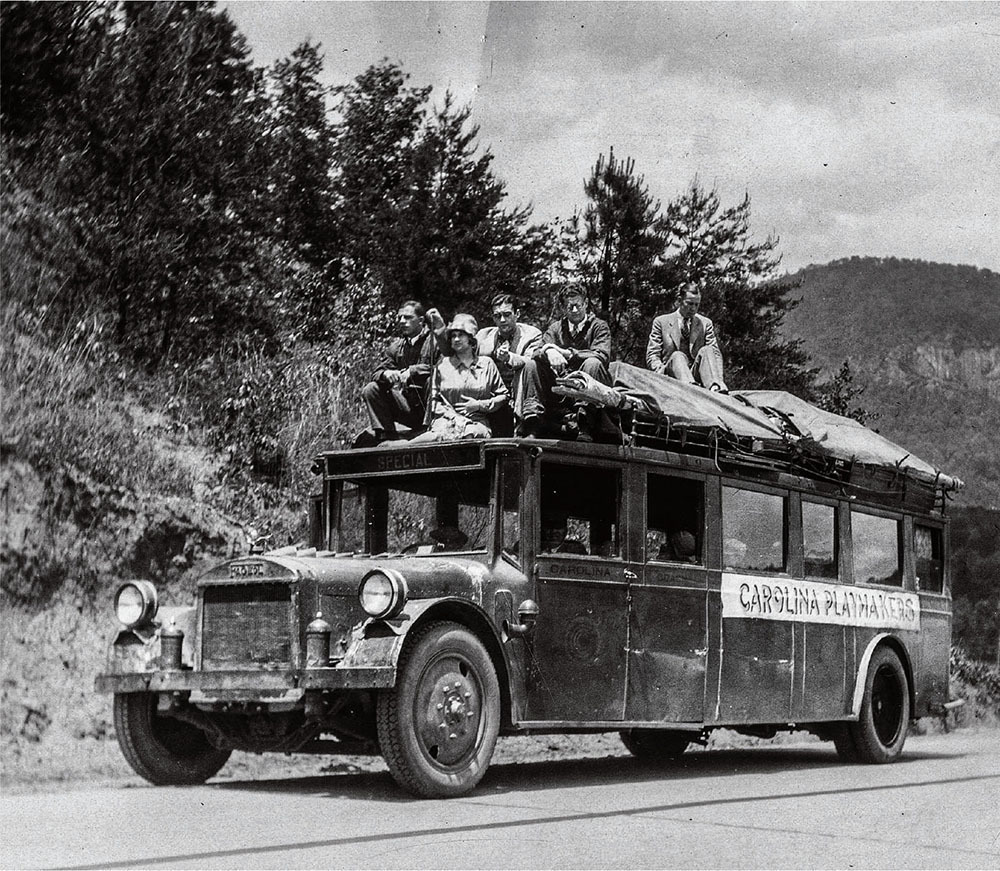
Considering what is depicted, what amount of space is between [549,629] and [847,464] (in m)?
4.26

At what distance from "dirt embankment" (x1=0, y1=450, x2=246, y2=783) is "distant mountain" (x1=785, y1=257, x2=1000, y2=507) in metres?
30.7

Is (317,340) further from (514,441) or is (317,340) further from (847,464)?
(514,441)

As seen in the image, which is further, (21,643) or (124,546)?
(124,546)

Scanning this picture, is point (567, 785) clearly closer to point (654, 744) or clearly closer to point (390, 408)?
point (390, 408)

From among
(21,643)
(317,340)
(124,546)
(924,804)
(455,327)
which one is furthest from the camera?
(317,340)

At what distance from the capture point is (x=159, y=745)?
9086mm

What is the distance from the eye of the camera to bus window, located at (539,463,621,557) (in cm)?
939

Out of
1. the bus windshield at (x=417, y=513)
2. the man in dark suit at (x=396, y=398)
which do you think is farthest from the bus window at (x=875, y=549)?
the bus windshield at (x=417, y=513)

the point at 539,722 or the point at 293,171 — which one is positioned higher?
the point at 293,171

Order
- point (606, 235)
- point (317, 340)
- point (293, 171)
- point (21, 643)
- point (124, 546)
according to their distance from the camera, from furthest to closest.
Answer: point (606, 235), point (293, 171), point (317, 340), point (124, 546), point (21, 643)

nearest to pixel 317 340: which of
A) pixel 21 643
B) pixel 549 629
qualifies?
pixel 21 643

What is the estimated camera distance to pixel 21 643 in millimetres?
11859

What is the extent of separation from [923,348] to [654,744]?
47.8 metres

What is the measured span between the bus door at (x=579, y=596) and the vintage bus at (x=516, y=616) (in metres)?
0.01
